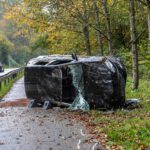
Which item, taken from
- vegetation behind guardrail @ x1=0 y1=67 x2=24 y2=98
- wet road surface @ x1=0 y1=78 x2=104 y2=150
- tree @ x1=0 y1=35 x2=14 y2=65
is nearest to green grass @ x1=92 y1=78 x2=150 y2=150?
wet road surface @ x1=0 y1=78 x2=104 y2=150

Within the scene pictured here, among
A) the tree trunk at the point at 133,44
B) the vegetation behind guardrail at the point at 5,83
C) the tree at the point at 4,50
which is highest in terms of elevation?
the tree trunk at the point at 133,44

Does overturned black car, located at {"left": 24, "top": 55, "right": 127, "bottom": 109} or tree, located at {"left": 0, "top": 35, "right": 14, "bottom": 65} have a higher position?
overturned black car, located at {"left": 24, "top": 55, "right": 127, "bottom": 109}

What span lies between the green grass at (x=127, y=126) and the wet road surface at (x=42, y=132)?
0.45 m

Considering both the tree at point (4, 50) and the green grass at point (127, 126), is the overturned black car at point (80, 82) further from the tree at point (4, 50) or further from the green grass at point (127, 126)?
the tree at point (4, 50)

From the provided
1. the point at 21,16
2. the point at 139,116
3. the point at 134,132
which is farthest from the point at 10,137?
the point at 21,16

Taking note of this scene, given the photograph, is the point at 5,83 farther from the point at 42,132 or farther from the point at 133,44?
the point at 42,132

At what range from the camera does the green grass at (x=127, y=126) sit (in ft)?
31.5

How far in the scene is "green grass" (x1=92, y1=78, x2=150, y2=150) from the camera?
9605 mm

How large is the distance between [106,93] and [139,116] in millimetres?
2494

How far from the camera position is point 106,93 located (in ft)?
50.0

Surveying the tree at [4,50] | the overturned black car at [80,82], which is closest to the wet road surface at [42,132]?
the overturned black car at [80,82]

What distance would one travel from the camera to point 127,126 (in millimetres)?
11023

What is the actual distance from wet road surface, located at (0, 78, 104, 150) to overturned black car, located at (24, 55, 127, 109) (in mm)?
868

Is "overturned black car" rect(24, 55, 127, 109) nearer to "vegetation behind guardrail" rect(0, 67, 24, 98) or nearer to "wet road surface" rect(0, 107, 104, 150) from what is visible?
"wet road surface" rect(0, 107, 104, 150)
